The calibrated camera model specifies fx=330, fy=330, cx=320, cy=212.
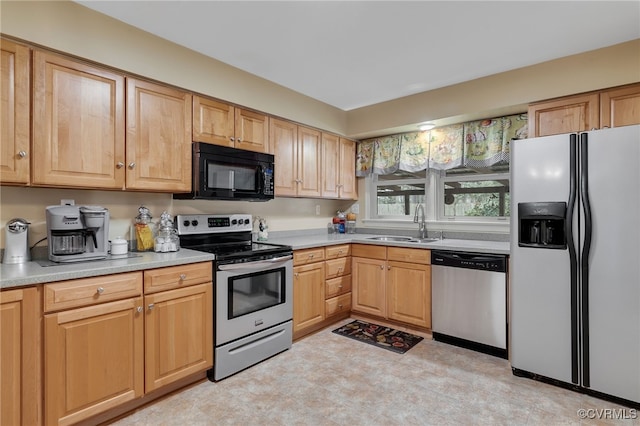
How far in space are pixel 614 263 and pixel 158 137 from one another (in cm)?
309

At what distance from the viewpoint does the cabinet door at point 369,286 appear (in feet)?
11.0

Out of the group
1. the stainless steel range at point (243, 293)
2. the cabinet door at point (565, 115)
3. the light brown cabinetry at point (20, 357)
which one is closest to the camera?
the light brown cabinetry at point (20, 357)

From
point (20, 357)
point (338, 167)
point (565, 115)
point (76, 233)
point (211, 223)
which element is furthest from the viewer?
point (338, 167)

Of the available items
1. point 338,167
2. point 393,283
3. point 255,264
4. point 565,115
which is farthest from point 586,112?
point 255,264

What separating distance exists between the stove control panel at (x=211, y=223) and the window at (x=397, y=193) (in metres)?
1.79

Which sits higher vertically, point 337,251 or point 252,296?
point 337,251

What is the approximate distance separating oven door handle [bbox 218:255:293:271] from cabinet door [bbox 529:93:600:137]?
2358mm

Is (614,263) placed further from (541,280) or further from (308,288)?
(308,288)

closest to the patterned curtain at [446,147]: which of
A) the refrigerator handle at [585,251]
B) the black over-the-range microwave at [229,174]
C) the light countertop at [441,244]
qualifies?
the light countertop at [441,244]

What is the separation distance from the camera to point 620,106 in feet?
7.93

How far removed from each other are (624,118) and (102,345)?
3726 millimetres

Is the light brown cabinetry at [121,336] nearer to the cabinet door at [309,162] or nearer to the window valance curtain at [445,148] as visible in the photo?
the cabinet door at [309,162]

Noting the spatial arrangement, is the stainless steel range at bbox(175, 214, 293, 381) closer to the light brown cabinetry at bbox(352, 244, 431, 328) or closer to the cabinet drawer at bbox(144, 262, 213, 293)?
the cabinet drawer at bbox(144, 262, 213, 293)

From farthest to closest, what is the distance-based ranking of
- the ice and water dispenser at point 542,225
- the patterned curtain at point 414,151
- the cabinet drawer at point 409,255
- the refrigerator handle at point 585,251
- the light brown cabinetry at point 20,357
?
the patterned curtain at point 414,151 → the cabinet drawer at point 409,255 → the ice and water dispenser at point 542,225 → the refrigerator handle at point 585,251 → the light brown cabinetry at point 20,357
